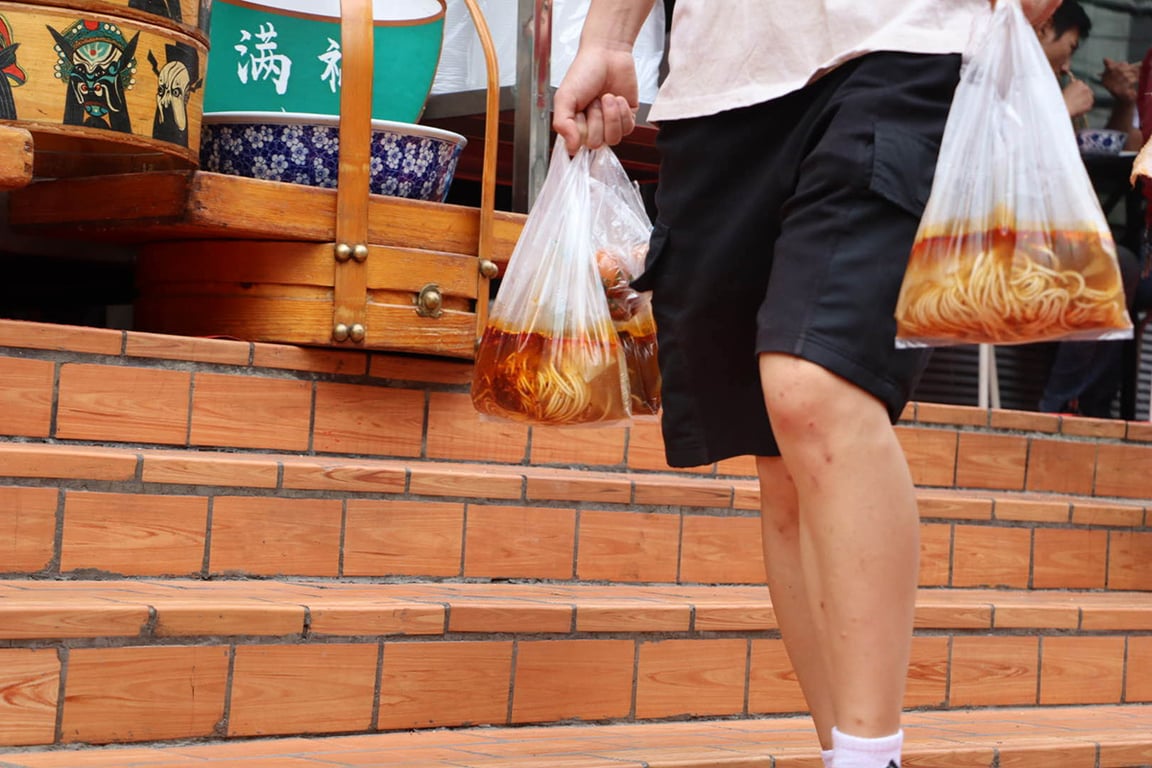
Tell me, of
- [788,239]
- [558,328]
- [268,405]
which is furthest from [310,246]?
[788,239]

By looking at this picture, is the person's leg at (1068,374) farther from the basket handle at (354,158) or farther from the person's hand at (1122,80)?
the basket handle at (354,158)

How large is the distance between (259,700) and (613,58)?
113cm

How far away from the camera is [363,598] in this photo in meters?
2.63

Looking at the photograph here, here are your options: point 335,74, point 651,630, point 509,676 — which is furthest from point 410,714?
point 335,74

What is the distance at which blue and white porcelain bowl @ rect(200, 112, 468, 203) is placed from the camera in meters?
3.30

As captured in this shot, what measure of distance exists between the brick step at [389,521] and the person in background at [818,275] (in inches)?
36.4

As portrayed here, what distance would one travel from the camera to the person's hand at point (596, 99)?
7.49 feet

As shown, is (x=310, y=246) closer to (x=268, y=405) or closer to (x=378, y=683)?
(x=268, y=405)

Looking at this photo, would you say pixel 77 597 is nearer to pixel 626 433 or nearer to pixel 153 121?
pixel 153 121

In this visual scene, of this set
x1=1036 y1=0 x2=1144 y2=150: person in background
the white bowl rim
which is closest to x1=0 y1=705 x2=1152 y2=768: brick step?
A: the white bowl rim

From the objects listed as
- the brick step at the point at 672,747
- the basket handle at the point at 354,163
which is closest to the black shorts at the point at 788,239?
the brick step at the point at 672,747

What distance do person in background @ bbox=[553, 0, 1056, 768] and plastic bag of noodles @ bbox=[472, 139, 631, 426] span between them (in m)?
0.21

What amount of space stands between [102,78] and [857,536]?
1.83 m

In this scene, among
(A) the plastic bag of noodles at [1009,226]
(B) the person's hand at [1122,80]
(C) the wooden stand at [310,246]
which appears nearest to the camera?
(A) the plastic bag of noodles at [1009,226]
